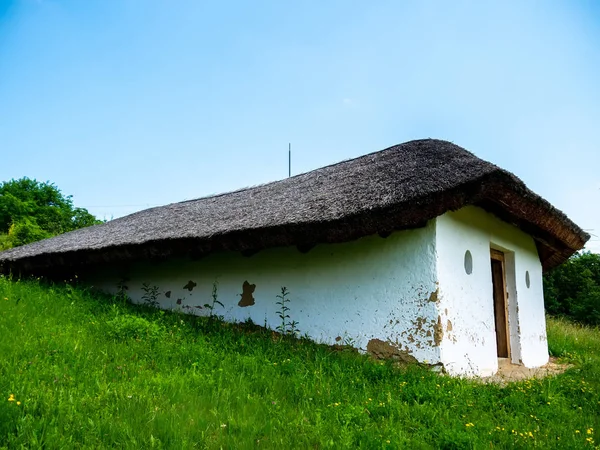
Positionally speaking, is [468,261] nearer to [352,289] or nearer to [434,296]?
[434,296]

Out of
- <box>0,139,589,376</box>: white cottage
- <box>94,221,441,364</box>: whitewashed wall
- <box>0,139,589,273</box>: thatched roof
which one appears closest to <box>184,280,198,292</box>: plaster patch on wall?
<box>0,139,589,376</box>: white cottage

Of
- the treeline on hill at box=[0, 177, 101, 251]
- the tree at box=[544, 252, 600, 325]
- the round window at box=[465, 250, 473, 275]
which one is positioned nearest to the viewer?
the round window at box=[465, 250, 473, 275]

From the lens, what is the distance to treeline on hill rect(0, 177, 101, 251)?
19.6 meters

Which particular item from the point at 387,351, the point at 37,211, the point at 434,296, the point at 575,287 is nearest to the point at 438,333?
the point at 434,296

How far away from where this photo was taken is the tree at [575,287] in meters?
15.5

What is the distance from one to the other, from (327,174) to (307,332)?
250cm

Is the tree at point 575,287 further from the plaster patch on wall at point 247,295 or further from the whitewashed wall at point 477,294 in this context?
the plaster patch on wall at point 247,295

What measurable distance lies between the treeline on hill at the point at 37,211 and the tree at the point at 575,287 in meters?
19.3

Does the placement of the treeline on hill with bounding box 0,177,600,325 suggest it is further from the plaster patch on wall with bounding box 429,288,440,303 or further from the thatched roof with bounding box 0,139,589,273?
the plaster patch on wall with bounding box 429,288,440,303

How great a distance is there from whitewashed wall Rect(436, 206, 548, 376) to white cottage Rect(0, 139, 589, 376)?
2 centimetres

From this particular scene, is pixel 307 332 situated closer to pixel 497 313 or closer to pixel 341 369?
pixel 341 369

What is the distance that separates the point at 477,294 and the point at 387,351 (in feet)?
4.27

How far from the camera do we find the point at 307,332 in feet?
17.3

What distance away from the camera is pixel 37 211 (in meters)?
21.8
